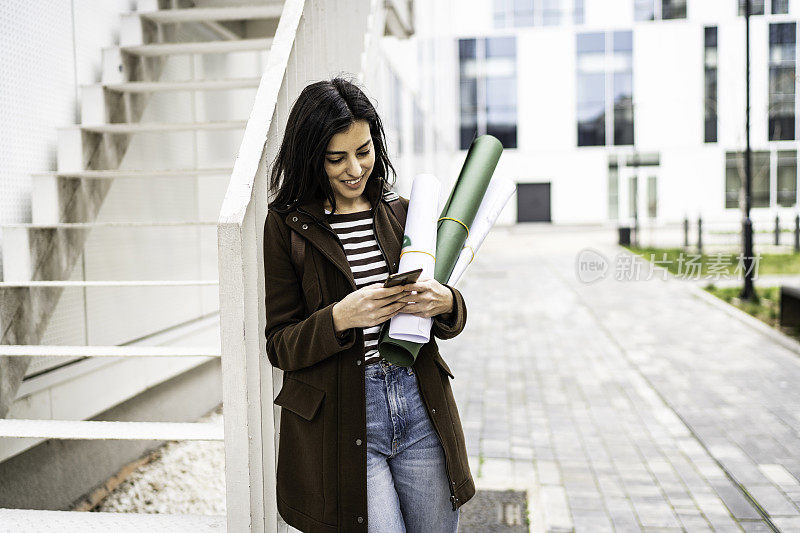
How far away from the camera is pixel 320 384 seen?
2008mm

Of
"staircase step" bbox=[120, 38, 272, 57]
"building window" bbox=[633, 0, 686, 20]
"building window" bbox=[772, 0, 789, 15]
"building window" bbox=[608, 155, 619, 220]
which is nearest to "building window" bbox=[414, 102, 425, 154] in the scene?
"staircase step" bbox=[120, 38, 272, 57]

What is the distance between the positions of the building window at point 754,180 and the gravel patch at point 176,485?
34.3m

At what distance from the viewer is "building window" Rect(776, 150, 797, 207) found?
116ft

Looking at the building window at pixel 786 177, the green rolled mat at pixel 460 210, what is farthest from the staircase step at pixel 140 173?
the building window at pixel 786 177

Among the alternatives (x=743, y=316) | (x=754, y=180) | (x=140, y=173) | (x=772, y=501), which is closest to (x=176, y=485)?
(x=140, y=173)

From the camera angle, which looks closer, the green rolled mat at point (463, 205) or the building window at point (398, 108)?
the green rolled mat at point (463, 205)

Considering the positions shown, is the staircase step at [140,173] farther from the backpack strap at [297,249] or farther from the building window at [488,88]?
the building window at [488,88]

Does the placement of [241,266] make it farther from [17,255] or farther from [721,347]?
[721,347]

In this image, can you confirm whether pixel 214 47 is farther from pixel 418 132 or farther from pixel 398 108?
A: pixel 418 132

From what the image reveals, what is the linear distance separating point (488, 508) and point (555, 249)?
2038 cm

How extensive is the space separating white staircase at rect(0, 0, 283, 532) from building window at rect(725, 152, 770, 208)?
34172 millimetres

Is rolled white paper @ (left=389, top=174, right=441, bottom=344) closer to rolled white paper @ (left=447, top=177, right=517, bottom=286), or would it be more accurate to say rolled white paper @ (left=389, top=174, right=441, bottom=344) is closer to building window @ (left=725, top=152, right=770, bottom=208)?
rolled white paper @ (left=447, top=177, right=517, bottom=286)

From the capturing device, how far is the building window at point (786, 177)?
116ft

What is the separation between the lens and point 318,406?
1991mm
